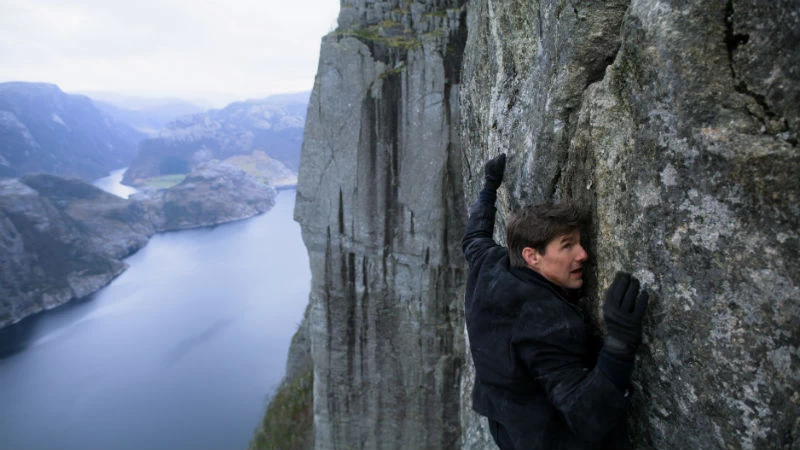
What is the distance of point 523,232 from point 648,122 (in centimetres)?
72

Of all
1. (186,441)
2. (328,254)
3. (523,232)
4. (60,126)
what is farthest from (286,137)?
(523,232)

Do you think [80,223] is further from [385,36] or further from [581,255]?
[581,255]

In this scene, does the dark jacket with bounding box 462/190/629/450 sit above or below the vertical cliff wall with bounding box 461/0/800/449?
below

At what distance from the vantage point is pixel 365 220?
893cm

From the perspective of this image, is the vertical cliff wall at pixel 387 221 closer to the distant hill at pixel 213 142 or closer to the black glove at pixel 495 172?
the black glove at pixel 495 172

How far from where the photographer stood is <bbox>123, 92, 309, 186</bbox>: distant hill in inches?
3647

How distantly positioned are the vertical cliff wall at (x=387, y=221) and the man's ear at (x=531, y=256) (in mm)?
6188

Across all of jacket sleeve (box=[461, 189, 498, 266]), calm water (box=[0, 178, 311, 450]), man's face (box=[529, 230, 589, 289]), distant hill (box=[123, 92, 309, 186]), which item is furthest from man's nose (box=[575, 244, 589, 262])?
distant hill (box=[123, 92, 309, 186])

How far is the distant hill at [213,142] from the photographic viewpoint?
92.6m

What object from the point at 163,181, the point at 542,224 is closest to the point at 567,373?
the point at 542,224

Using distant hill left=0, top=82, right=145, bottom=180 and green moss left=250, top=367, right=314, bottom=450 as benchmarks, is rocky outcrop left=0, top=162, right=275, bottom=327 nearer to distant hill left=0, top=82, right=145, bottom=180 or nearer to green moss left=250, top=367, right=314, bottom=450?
distant hill left=0, top=82, right=145, bottom=180

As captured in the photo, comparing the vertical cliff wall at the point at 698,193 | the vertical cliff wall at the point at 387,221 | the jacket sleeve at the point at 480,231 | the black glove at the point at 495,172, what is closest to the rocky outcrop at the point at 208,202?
the vertical cliff wall at the point at 387,221

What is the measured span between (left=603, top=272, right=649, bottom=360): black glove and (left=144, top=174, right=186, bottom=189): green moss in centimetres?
8890

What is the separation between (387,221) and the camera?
8875 mm
